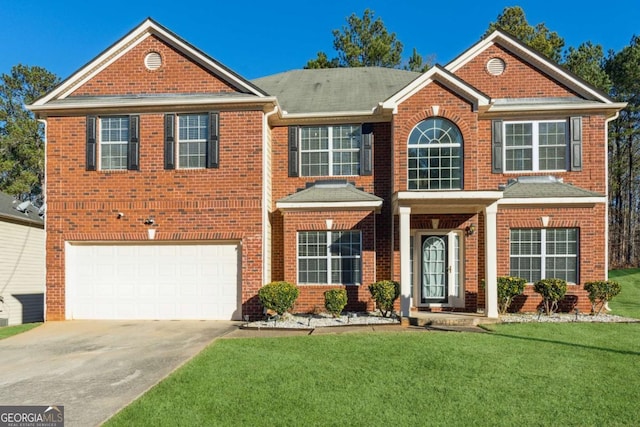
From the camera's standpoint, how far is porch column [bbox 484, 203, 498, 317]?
39.8 feet

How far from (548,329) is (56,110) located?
42.9 ft

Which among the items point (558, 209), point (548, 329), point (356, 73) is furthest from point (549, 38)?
point (548, 329)

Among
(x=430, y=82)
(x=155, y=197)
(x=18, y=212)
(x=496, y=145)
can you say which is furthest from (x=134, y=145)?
(x=496, y=145)

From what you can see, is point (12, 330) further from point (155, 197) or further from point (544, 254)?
point (544, 254)

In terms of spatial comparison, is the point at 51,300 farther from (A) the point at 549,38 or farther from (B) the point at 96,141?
(A) the point at 549,38

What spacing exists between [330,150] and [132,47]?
6011mm

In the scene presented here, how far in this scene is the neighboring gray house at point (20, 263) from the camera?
55.0 feet

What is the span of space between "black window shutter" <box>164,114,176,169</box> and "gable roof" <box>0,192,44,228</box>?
7.11 meters

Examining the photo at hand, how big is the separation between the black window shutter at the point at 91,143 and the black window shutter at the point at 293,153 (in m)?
5.21

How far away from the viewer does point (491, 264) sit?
39.9 ft

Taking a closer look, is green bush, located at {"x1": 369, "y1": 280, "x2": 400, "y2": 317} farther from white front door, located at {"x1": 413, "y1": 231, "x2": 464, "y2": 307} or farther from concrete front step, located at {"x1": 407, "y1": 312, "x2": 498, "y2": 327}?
white front door, located at {"x1": 413, "y1": 231, "x2": 464, "y2": 307}

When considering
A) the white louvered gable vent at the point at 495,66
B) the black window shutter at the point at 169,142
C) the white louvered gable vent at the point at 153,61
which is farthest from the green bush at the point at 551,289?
the white louvered gable vent at the point at 153,61

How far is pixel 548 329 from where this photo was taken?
408 inches

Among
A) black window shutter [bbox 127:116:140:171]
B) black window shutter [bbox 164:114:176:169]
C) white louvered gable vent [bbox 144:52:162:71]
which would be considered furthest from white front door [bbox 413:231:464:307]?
white louvered gable vent [bbox 144:52:162:71]
